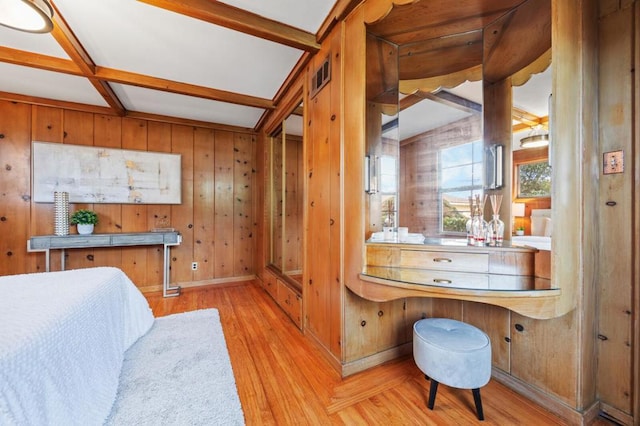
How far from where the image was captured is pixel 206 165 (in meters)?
4.03

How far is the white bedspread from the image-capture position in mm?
879

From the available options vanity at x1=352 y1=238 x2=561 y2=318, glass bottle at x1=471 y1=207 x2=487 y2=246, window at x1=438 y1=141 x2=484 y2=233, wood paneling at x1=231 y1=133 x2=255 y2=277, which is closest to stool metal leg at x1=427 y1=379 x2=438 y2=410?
vanity at x1=352 y1=238 x2=561 y2=318

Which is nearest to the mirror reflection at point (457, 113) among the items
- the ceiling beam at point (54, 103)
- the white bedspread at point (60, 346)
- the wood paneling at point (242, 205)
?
the white bedspread at point (60, 346)

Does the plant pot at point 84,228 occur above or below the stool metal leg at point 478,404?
above

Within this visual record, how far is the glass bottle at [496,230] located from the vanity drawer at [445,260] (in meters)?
0.21

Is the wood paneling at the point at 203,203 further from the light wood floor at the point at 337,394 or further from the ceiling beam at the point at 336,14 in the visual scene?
the ceiling beam at the point at 336,14

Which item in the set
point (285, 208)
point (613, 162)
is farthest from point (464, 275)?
point (285, 208)

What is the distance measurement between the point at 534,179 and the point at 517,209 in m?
0.21

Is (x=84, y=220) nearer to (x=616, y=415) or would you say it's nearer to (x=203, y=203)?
(x=203, y=203)

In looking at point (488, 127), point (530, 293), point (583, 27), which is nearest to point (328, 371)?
point (530, 293)

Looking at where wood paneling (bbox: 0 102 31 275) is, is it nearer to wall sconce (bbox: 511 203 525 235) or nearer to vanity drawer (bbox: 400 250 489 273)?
vanity drawer (bbox: 400 250 489 273)

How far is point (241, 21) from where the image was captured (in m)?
1.78

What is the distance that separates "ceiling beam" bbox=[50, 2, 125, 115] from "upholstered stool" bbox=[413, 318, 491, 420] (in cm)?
331

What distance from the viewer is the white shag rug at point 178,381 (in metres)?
1.38
